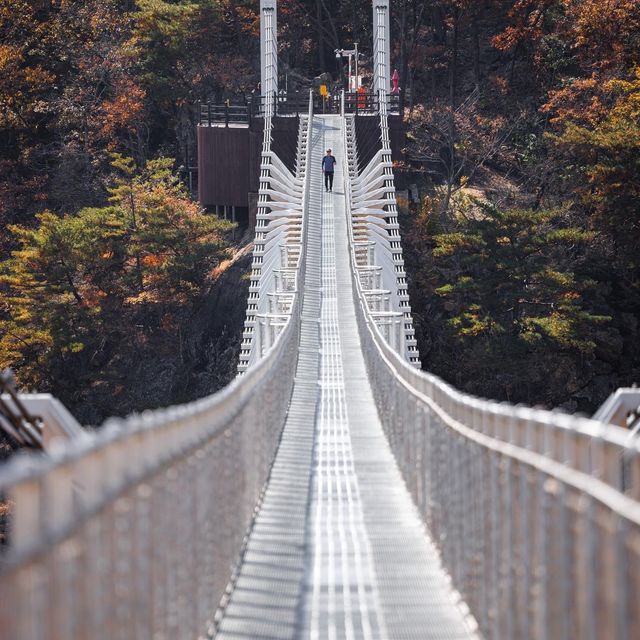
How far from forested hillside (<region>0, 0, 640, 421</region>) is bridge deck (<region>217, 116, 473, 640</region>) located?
18655 mm

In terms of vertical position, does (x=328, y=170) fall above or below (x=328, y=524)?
above

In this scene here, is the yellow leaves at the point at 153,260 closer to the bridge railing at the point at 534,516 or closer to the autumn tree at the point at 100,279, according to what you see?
the autumn tree at the point at 100,279

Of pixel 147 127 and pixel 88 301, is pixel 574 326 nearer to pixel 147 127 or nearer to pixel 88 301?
pixel 88 301

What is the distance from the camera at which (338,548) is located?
7918mm

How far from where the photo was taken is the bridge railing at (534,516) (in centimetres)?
381

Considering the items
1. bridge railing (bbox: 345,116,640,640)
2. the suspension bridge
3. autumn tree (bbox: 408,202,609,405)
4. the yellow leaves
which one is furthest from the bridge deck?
the yellow leaves

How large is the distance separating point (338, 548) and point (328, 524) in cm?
73

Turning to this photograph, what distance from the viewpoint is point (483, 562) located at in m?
5.85

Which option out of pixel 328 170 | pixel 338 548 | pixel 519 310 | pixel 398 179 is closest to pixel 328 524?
pixel 338 548

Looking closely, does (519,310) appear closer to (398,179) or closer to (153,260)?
(398,179)

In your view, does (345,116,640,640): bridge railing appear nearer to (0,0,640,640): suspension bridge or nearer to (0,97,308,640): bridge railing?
(0,0,640,640): suspension bridge

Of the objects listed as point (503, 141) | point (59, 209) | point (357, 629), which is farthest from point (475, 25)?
point (357, 629)

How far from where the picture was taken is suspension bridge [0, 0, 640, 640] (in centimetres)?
350

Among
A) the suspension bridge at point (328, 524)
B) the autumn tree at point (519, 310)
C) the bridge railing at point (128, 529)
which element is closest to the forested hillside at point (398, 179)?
the autumn tree at point (519, 310)
